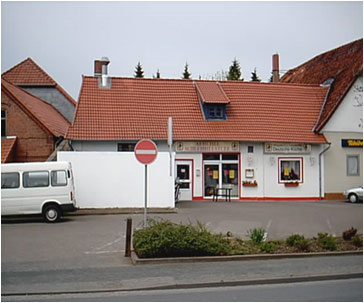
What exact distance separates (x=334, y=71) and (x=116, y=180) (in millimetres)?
19487

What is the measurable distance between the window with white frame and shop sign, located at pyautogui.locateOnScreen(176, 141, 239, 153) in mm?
3098

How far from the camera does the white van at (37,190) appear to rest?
770 inches

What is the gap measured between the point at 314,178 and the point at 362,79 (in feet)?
21.9

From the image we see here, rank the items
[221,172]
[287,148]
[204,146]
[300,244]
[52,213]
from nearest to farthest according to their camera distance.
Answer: [300,244] < [52,213] < [204,146] < [221,172] < [287,148]

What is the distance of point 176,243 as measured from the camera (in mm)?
11875

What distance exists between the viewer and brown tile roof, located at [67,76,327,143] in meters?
28.6

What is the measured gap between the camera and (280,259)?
39.5 ft

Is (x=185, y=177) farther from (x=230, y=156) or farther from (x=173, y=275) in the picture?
(x=173, y=275)

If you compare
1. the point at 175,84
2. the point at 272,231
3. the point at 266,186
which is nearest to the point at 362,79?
the point at 266,186

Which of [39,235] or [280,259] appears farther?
[39,235]

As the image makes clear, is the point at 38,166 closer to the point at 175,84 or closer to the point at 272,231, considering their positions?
the point at 272,231

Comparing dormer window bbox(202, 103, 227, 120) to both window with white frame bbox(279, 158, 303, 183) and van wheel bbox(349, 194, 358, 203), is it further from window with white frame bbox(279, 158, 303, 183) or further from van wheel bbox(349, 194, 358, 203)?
van wheel bbox(349, 194, 358, 203)

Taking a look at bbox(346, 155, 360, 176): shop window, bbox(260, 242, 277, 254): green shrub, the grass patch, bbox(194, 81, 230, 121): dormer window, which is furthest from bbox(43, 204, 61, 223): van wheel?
bbox(346, 155, 360, 176): shop window

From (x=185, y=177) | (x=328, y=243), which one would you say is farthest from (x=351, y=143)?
(x=328, y=243)
